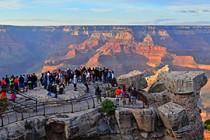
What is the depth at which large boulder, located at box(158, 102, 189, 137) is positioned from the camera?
794 inches

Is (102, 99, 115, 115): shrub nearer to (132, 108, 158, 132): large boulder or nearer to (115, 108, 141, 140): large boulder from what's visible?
(115, 108, 141, 140): large boulder

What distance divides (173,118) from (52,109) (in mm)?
6606

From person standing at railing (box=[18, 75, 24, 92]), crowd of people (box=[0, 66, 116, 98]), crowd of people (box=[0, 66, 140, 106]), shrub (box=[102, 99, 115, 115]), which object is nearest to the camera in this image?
shrub (box=[102, 99, 115, 115])

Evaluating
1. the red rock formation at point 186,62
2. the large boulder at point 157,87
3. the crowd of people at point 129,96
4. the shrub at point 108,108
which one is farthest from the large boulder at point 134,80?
the red rock formation at point 186,62

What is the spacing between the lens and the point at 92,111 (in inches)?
820

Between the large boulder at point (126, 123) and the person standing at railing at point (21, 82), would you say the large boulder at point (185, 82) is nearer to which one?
→ the large boulder at point (126, 123)

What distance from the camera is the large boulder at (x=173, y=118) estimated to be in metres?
20.2

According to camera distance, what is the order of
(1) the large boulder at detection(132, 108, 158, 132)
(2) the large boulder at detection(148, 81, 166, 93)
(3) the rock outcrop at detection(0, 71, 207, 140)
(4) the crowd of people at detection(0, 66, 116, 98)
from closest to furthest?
1. (3) the rock outcrop at detection(0, 71, 207, 140)
2. (1) the large boulder at detection(132, 108, 158, 132)
3. (4) the crowd of people at detection(0, 66, 116, 98)
4. (2) the large boulder at detection(148, 81, 166, 93)

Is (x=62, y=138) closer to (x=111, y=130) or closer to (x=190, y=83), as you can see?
(x=111, y=130)

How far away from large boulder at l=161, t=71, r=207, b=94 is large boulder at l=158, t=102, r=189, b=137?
2789 millimetres

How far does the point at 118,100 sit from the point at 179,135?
415 centimetres

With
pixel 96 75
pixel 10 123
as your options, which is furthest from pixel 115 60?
pixel 10 123

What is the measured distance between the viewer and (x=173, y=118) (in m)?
20.2

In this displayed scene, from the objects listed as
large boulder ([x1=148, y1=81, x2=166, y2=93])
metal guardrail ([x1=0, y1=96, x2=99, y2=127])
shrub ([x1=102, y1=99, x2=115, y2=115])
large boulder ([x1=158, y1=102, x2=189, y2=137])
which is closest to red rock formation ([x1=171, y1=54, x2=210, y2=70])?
large boulder ([x1=148, y1=81, x2=166, y2=93])
